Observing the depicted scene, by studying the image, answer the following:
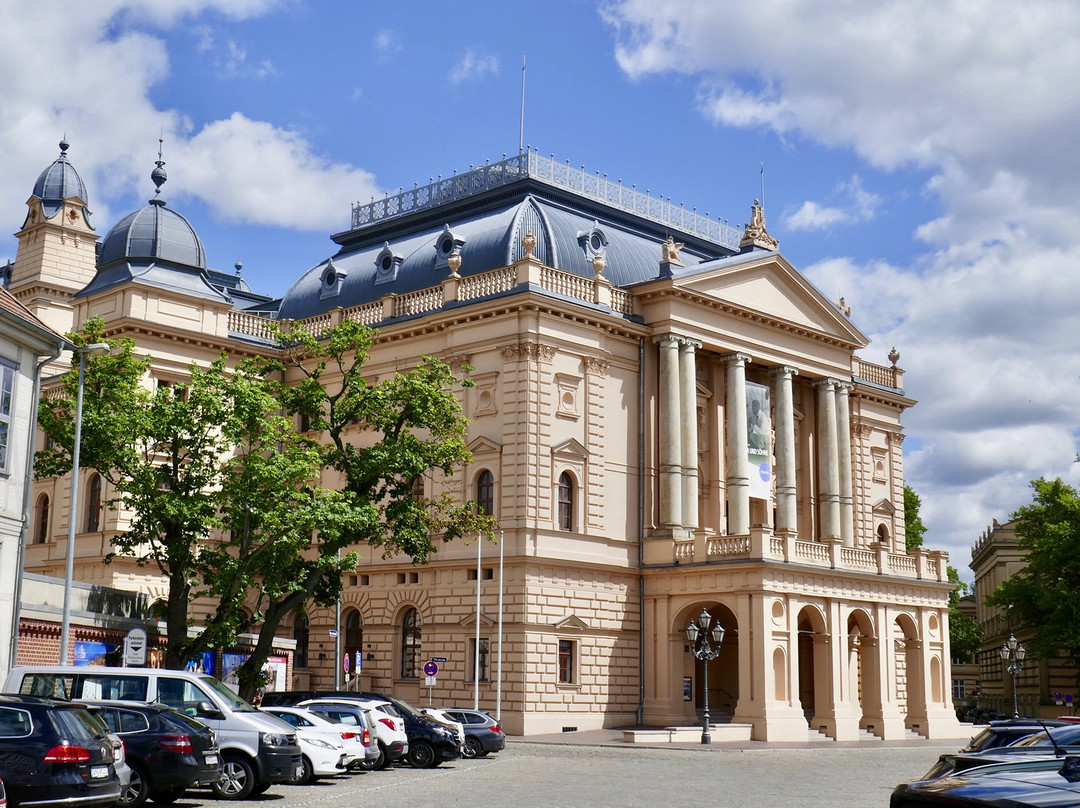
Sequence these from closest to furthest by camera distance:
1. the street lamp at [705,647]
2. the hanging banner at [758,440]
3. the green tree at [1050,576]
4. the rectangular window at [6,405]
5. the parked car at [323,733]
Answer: the parked car at [323,733] < the rectangular window at [6,405] < the street lamp at [705,647] < the hanging banner at [758,440] < the green tree at [1050,576]

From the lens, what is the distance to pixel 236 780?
2308 cm

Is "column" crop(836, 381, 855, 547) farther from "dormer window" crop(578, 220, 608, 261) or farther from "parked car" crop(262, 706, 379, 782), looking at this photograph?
"parked car" crop(262, 706, 379, 782)

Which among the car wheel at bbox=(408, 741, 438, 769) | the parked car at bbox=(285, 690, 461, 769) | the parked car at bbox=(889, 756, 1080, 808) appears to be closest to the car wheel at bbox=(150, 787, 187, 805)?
the parked car at bbox=(285, 690, 461, 769)

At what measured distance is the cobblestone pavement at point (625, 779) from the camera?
23.4 metres

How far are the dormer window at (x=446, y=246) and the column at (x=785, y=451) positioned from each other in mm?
14584

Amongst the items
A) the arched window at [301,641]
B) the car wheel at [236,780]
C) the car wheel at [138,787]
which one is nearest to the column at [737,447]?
the arched window at [301,641]

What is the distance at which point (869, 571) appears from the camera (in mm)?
52219

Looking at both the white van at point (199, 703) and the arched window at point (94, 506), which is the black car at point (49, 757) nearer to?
the white van at point (199, 703)

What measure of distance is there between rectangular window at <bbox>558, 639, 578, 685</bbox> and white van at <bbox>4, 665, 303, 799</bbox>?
979 inches

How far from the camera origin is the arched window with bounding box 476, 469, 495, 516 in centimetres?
4906

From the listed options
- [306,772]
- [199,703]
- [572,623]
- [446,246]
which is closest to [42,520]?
[446,246]

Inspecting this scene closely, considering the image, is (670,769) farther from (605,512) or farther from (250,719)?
(605,512)

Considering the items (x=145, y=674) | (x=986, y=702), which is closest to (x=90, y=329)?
(x=145, y=674)

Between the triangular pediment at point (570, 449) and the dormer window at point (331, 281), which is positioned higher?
the dormer window at point (331, 281)
